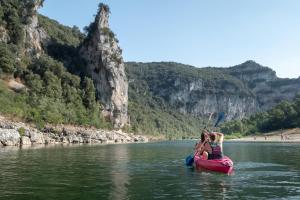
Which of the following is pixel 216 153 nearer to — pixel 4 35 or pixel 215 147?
pixel 215 147

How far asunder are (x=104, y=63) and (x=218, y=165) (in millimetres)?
145662

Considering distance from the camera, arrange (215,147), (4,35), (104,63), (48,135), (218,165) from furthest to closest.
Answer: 1. (104,63)
2. (4,35)
3. (48,135)
4. (215,147)
5. (218,165)

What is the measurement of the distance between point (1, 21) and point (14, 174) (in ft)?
387

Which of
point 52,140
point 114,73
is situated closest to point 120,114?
point 114,73

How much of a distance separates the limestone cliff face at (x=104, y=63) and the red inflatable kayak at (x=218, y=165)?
141m

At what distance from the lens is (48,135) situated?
4259 inches

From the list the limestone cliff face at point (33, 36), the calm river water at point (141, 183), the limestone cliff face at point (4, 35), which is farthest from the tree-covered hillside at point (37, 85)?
the calm river water at point (141, 183)

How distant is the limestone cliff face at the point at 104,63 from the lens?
178 meters

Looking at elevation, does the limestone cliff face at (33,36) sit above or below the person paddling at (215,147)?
above

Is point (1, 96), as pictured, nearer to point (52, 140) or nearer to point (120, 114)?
point (52, 140)

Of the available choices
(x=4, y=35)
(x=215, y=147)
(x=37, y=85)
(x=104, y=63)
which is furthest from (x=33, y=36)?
(x=215, y=147)

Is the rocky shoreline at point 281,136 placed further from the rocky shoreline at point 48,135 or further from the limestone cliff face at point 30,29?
the limestone cliff face at point 30,29

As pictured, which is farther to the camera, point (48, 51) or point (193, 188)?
point (48, 51)

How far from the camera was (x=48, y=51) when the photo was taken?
579ft
